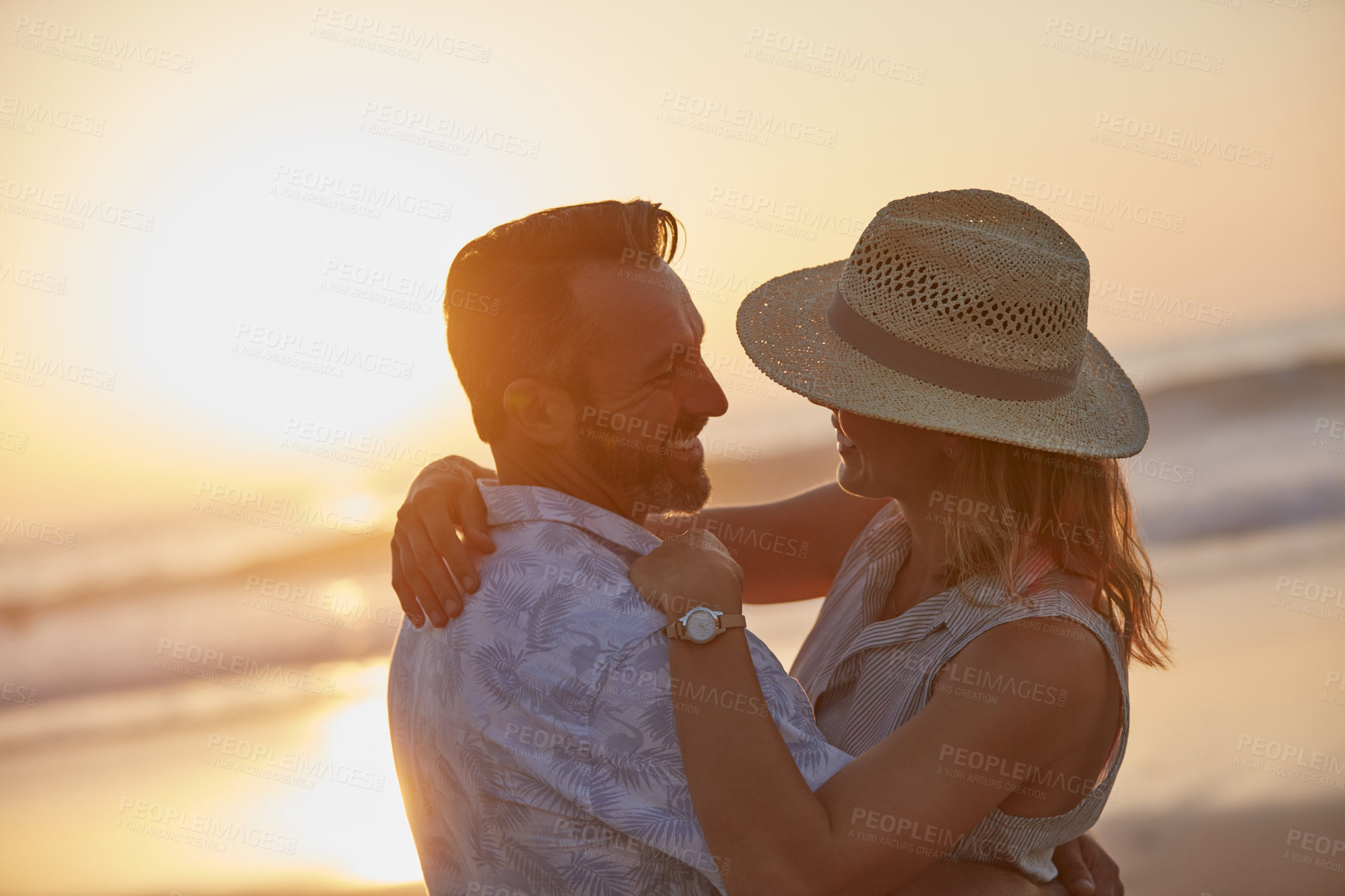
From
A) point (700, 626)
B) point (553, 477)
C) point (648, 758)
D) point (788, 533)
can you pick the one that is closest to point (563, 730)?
point (648, 758)

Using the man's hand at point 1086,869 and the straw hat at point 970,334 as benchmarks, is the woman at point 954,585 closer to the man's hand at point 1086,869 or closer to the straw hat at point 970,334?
the straw hat at point 970,334

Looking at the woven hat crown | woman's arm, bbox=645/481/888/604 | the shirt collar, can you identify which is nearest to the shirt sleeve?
the shirt collar

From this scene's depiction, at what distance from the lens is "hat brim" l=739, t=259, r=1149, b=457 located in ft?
7.86

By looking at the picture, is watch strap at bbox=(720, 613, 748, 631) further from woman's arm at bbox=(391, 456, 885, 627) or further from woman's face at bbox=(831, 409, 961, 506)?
woman's arm at bbox=(391, 456, 885, 627)

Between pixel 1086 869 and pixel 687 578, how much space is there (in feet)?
5.23

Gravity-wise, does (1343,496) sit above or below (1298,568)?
below

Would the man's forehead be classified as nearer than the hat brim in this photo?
No

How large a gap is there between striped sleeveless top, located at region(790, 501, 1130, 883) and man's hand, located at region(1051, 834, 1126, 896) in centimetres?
14

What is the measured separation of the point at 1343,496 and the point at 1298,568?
8.50ft

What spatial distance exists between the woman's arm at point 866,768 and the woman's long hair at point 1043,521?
0.78ft

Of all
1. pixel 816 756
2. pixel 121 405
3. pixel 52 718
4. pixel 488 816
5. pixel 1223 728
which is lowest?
pixel 1223 728

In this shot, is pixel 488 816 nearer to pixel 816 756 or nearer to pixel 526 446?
pixel 816 756

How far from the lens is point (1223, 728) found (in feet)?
18.6

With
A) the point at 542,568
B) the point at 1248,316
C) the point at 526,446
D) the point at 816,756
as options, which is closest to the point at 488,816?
the point at 542,568
